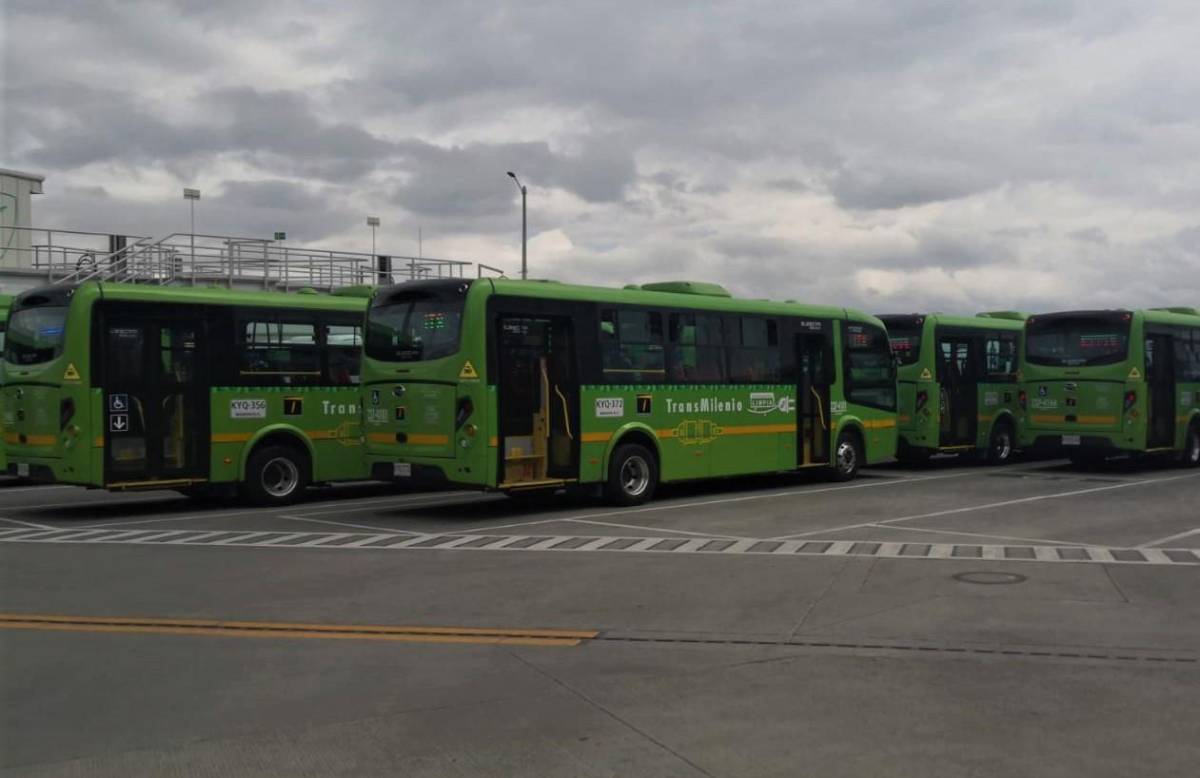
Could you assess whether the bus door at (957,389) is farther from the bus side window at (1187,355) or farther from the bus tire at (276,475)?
the bus tire at (276,475)

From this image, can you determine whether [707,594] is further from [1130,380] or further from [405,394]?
[1130,380]

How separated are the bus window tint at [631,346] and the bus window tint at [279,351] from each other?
469 centimetres

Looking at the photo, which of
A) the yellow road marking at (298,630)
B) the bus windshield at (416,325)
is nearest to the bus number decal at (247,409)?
the bus windshield at (416,325)

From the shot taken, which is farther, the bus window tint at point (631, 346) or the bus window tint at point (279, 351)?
the bus window tint at point (279, 351)

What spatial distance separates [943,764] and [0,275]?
108 feet

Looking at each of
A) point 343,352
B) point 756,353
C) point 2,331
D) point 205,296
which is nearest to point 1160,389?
point 756,353

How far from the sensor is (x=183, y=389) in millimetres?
17766

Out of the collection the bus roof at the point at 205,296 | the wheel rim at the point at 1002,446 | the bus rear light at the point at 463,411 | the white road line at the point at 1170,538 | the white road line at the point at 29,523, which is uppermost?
the bus roof at the point at 205,296

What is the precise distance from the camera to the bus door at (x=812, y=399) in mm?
22094

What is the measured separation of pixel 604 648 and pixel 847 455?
1559 cm

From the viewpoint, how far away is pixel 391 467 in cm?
1738

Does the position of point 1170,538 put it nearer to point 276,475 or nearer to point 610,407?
point 610,407

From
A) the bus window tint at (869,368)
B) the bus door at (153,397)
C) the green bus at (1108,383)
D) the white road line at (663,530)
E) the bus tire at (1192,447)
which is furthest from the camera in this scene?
the bus tire at (1192,447)

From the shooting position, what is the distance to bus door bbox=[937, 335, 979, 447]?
2705 cm
